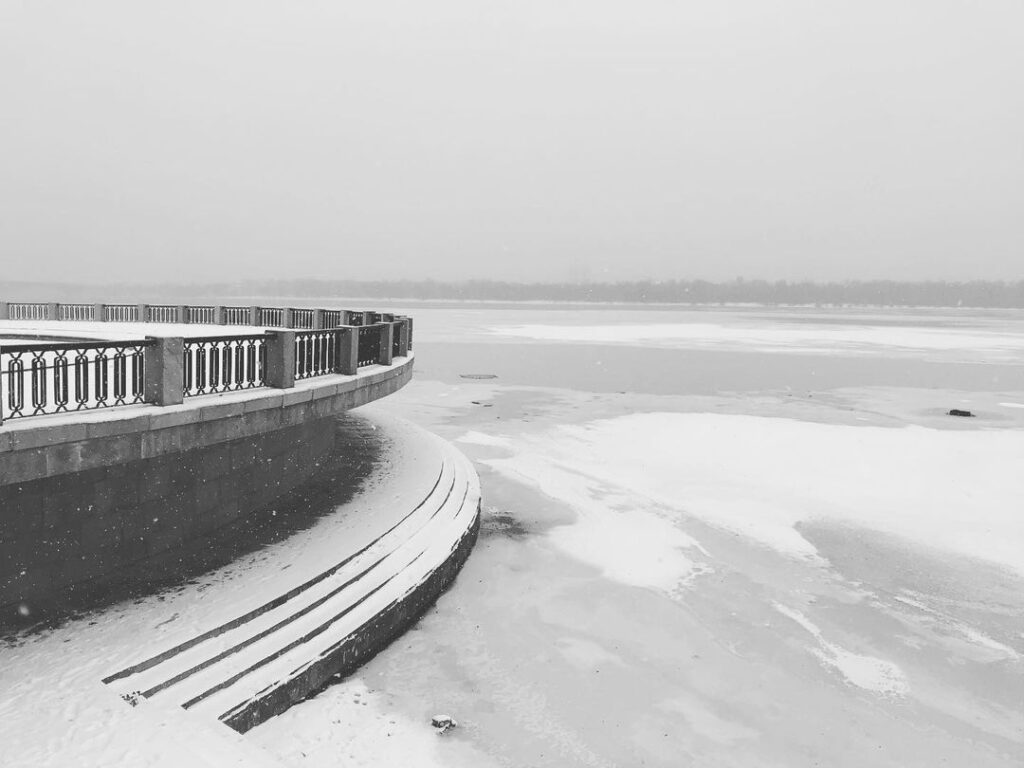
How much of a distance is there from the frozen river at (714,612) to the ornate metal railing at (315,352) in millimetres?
3912

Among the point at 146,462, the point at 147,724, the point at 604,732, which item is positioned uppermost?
the point at 146,462

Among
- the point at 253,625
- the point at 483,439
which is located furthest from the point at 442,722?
the point at 483,439

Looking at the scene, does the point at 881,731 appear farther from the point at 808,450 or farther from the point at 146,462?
the point at 808,450

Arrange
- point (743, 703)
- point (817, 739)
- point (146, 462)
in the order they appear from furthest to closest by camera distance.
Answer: point (146, 462), point (743, 703), point (817, 739)

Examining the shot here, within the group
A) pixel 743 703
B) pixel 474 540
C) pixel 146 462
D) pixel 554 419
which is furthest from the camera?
pixel 554 419

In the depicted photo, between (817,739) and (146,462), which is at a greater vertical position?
(146,462)

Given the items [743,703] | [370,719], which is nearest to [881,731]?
[743,703]

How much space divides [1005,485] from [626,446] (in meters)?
8.88

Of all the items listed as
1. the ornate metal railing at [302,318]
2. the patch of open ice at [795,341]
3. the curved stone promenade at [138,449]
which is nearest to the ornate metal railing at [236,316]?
the ornate metal railing at [302,318]

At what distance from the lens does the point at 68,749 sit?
539cm

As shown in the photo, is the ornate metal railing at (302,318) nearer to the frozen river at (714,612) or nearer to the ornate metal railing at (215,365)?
the frozen river at (714,612)

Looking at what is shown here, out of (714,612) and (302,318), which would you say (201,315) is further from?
(714,612)

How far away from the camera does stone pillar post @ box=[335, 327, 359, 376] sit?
12266 mm

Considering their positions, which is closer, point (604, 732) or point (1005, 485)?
point (604, 732)
